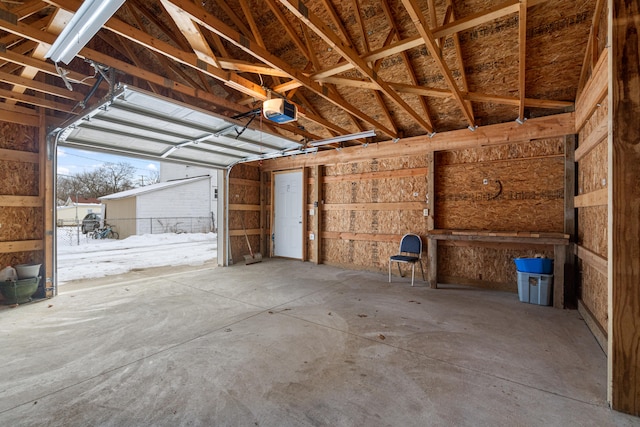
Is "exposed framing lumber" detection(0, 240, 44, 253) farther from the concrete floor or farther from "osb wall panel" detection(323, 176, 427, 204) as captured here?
"osb wall panel" detection(323, 176, 427, 204)

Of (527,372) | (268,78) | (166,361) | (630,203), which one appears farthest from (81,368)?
(268,78)

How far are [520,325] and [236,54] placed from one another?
5.34 m

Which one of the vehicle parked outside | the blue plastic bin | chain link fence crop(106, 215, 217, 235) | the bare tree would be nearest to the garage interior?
the blue plastic bin

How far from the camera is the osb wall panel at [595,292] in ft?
8.55

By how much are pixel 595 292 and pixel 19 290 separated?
6906mm

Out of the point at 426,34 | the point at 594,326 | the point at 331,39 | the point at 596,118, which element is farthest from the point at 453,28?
the point at 594,326

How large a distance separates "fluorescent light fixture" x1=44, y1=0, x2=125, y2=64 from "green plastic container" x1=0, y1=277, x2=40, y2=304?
3037 mm

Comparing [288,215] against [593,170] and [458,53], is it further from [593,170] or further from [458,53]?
[593,170]

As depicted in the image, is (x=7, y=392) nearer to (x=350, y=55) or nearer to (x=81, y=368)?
(x=81, y=368)

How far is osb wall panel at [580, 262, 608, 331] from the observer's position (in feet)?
8.55

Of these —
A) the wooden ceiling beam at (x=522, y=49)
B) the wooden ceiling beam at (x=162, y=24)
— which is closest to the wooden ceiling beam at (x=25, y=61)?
the wooden ceiling beam at (x=162, y=24)

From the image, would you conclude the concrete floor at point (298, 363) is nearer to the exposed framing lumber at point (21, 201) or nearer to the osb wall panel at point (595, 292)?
the osb wall panel at point (595, 292)

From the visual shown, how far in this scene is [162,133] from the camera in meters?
4.03

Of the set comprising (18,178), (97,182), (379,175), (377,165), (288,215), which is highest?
(97,182)
